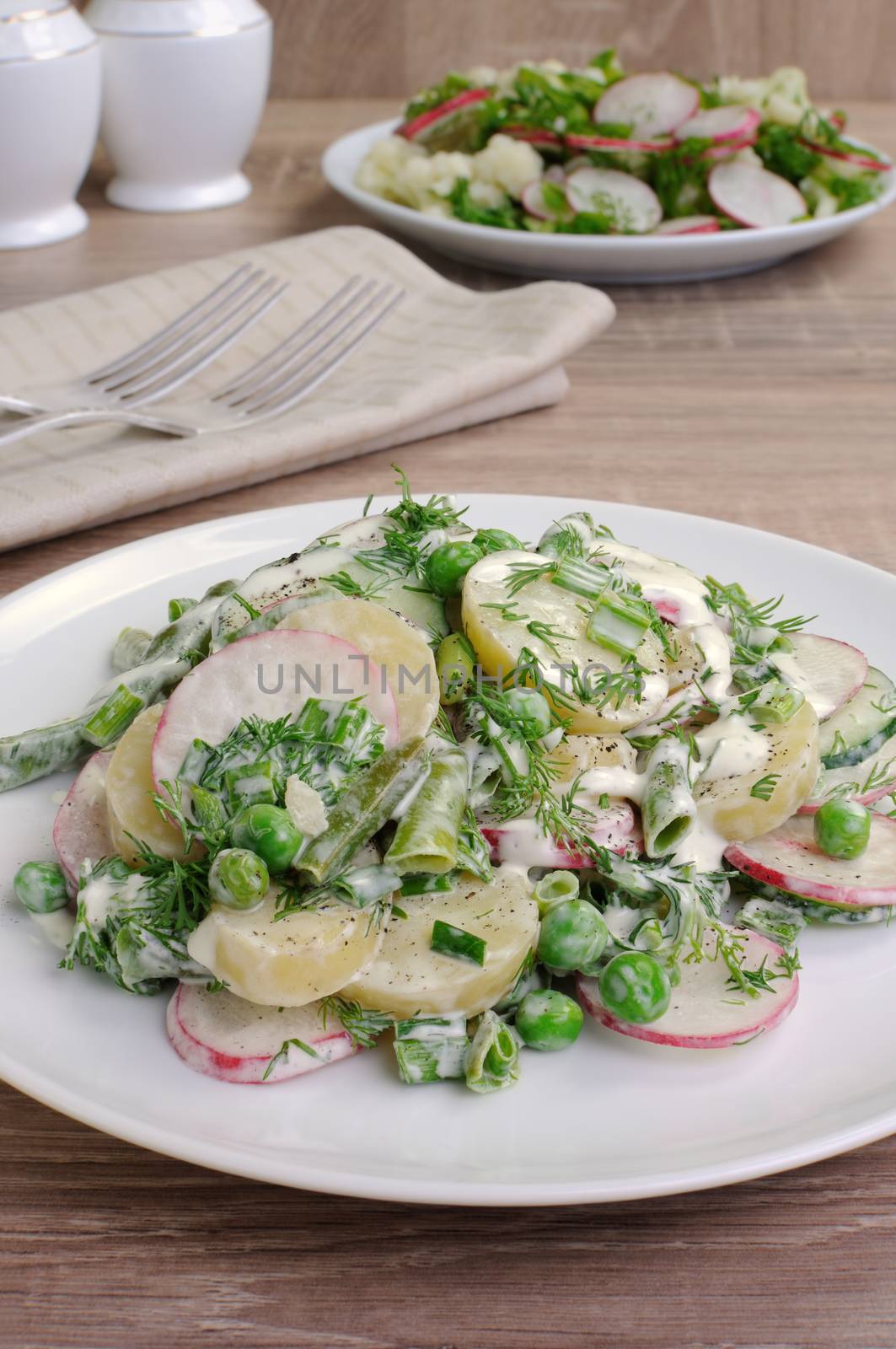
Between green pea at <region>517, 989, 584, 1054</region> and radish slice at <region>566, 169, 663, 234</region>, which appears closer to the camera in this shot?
green pea at <region>517, 989, 584, 1054</region>

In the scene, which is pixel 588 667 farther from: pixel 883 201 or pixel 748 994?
pixel 883 201

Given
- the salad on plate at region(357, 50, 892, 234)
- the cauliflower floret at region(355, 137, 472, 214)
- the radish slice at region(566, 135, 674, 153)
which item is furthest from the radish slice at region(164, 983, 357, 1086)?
the radish slice at region(566, 135, 674, 153)

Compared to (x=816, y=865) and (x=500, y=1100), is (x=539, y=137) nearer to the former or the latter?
(x=816, y=865)

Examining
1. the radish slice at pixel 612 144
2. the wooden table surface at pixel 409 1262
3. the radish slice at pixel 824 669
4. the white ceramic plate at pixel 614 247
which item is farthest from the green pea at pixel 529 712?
the radish slice at pixel 612 144

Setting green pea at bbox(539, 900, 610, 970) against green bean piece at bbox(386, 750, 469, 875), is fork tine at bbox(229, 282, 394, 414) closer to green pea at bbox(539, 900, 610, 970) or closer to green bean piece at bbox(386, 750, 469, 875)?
green bean piece at bbox(386, 750, 469, 875)

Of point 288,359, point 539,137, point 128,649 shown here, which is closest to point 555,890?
point 128,649

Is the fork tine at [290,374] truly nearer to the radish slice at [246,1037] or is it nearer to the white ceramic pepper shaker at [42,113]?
the white ceramic pepper shaker at [42,113]
